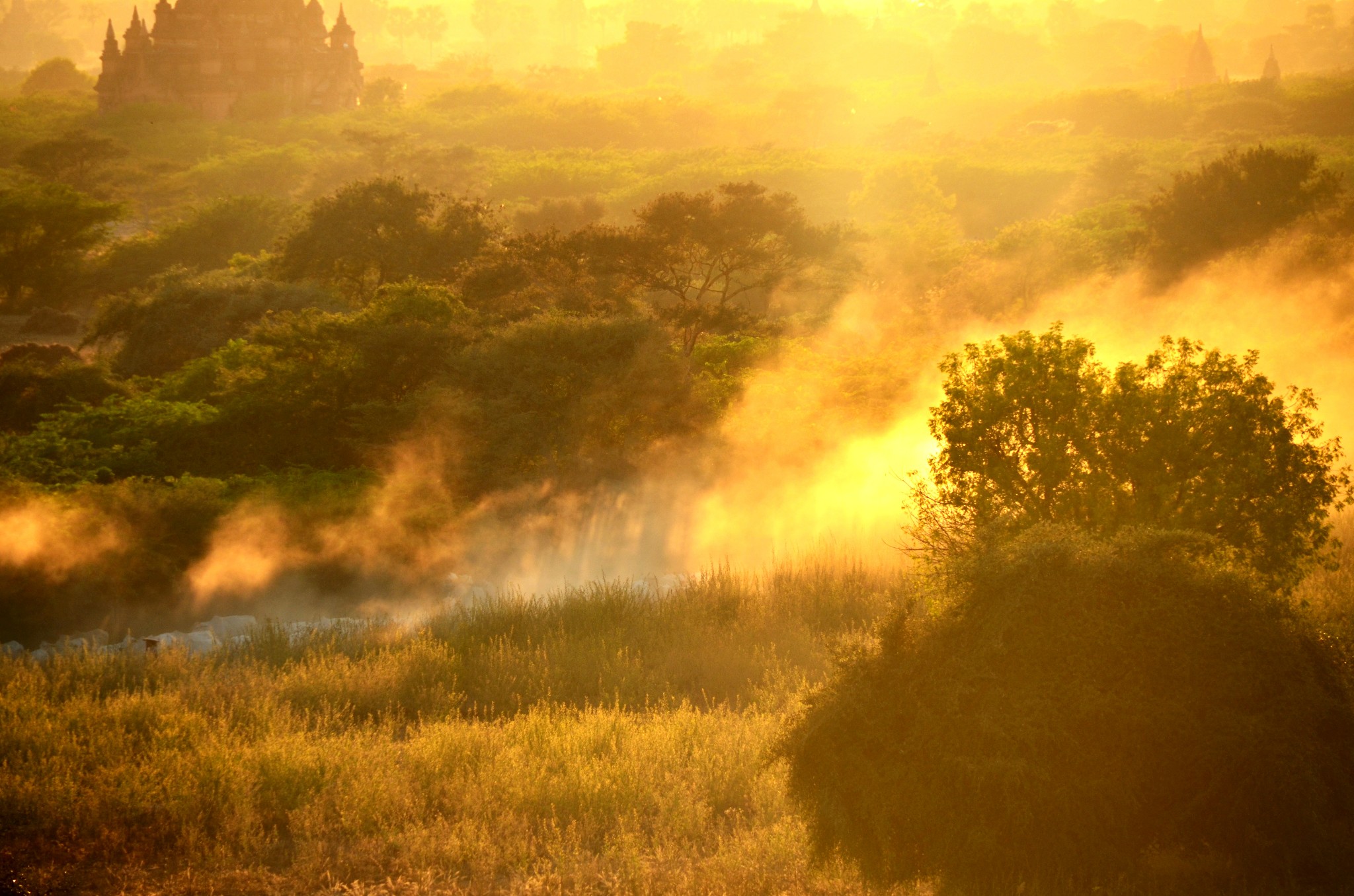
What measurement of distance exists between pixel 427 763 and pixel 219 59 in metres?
76.5

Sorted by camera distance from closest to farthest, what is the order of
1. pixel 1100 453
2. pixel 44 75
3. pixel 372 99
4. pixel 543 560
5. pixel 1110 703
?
pixel 1110 703
pixel 1100 453
pixel 543 560
pixel 372 99
pixel 44 75

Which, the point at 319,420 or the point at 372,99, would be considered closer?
the point at 319,420

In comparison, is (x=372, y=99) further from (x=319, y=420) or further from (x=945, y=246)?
(x=319, y=420)

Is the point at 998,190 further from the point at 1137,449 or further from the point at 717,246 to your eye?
the point at 1137,449

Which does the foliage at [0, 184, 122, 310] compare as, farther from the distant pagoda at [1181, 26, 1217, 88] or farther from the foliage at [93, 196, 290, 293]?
the distant pagoda at [1181, 26, 1217, 88]

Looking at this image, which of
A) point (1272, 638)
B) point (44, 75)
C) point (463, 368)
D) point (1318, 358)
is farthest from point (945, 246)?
point (44, 75)

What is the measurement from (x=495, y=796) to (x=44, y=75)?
105 meters

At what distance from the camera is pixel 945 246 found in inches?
1438

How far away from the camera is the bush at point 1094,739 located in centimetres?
451

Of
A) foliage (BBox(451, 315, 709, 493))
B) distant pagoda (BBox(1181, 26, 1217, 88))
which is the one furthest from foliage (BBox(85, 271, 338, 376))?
distant pagoda (BBox(1181, 26, 1217, 88))

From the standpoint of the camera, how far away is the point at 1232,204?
2856 cm

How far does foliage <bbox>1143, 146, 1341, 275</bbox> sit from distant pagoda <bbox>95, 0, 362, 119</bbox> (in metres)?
58.3

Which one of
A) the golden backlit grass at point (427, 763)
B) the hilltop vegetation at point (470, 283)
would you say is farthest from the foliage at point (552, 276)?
the golden backlit grass at point (427, 763)

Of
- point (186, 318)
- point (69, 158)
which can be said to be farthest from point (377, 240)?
point (69, 158)
